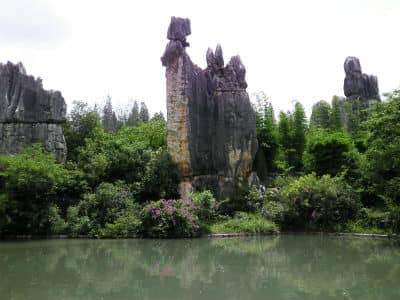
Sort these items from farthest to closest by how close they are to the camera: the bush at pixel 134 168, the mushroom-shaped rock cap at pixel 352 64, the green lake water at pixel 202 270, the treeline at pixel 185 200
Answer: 1. the mushroom-shaped rock cap at pixel 352 64
2. the bush at pixel 134 168
3. the treeline at pixel 185 200
4. the green lake water at pixel 202 270

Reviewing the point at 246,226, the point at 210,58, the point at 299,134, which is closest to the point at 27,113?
the point at 210,58

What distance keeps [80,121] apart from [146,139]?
177 inches

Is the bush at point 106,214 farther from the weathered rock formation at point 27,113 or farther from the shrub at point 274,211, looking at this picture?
the shrub at point 274,211

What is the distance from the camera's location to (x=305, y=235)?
16500 millimetres

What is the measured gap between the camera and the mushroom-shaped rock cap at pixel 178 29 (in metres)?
20.7

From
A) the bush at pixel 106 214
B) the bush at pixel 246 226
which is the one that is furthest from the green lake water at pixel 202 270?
the bush at pixel 246 226

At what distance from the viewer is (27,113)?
21.1m

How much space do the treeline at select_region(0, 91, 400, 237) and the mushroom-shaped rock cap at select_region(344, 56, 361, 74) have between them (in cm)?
1108

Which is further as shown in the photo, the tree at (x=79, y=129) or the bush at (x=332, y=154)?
the tree at (x=79, y=129)

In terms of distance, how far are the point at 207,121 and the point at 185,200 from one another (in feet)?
17.8

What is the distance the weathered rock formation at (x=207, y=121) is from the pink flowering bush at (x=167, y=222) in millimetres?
3836

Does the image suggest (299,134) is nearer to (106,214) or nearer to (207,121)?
(207,121)

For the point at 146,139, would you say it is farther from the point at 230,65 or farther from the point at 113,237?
the point at 113,237

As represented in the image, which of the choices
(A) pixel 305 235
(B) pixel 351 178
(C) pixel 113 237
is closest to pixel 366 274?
(A) pixel 305 235
